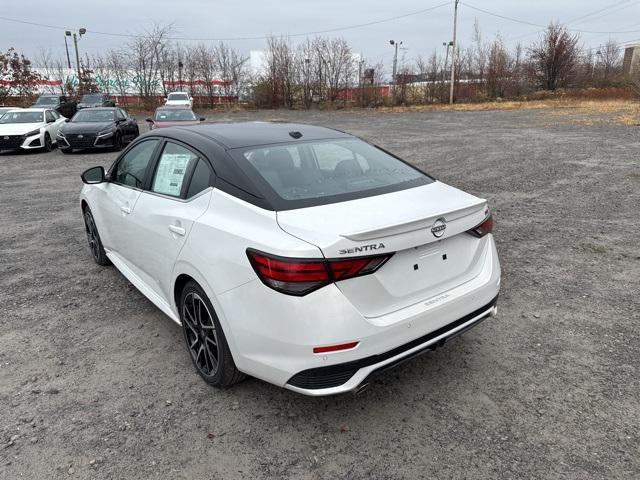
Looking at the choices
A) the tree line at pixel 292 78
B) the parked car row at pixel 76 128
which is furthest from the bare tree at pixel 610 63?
the parked car row at pixel 76 128

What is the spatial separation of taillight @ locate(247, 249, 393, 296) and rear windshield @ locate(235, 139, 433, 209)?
16.7 inches

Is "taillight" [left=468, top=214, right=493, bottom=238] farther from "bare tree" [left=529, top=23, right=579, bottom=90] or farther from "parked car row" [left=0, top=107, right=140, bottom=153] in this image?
"bare tree" [left=529, top=23, right=579, bottom=90]

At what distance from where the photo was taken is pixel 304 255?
2.20 m

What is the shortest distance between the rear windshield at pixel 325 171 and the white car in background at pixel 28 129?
14543 mm

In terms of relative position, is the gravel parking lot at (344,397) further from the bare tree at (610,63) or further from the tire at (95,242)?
the bare tree at (610,63)

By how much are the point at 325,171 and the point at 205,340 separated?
1.32 m

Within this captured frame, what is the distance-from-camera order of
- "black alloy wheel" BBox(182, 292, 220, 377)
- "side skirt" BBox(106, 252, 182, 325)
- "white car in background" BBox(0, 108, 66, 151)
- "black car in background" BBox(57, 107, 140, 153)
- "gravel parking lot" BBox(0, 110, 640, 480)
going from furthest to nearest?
"white car in background" BBox(0, 108, 66, 151) → "black car in background" BBox(57, 107, 140, 153) → "side skirt" BBox(106, 252, 182, 325) → "black alloy wheel" BBox(182, 292, 220, 377) → "gravel parking lot" BBox(0, 110, 640, 480)

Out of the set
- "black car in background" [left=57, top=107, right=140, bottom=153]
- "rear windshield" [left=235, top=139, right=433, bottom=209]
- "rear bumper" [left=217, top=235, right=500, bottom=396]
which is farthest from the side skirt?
"black car in background" [left=57, top=107, right=140, bottom=153]

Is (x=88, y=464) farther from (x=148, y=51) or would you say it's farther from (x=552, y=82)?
(x=552, y=82)

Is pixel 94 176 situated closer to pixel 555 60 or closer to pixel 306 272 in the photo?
pixel 306 272

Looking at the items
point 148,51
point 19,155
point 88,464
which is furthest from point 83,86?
point 88,464

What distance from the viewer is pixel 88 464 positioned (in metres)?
2.39

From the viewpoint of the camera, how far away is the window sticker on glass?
3225 millimetres

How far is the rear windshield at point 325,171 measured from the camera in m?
2.75
